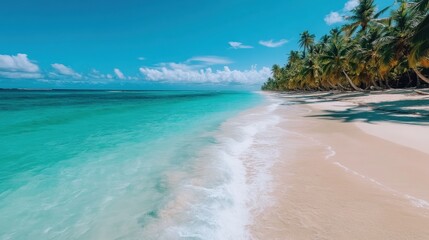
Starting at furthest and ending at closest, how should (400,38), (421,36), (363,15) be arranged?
(363,15)
(400,38)
(421,36)

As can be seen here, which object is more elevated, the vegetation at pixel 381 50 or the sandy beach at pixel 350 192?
the vegetation at pixel 381 50

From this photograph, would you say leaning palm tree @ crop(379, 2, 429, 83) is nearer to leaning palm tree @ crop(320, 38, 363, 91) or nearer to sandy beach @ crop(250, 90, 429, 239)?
leaning palm tree @ crop(320, 38, 363, 91)

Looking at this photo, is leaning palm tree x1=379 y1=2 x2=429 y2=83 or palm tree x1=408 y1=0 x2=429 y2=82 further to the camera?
leaning palm tree x1=379 y1=2 x2=429 y2=83

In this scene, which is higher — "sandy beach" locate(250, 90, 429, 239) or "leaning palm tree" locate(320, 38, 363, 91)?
"leaning palm tree" locate(320, 38, 363, 91)

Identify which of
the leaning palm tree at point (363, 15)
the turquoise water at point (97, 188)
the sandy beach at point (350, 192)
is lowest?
the turquoise water at point (97, 188)

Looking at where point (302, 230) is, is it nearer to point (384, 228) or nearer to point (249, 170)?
point (384, 228)

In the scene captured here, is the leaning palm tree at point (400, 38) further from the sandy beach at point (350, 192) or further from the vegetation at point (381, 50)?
the sandy beach at point (350, 192)

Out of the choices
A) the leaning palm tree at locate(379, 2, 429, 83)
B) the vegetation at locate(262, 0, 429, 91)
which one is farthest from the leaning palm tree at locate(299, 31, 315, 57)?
the leaning palm tree at locate(379, 2, 429, 83)

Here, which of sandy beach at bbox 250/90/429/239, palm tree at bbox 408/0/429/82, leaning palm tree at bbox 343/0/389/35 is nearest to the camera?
sandy beach at bbox 250/90/429/239

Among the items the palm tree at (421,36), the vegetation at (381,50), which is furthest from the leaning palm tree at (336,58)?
the palm tree at (421,36)

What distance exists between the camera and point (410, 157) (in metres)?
6.28

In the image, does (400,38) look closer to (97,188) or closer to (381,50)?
(381,50)

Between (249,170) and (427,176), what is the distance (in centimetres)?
359

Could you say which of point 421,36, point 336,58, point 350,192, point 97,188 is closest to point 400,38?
point 421,36
